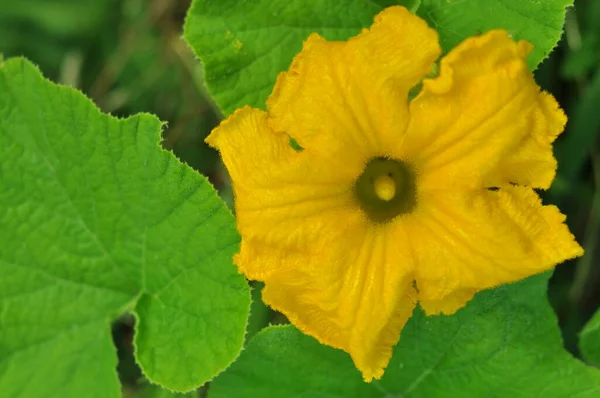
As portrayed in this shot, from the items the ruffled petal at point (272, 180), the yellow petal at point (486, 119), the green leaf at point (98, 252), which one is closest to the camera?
the yellow petal at point (486, 119)

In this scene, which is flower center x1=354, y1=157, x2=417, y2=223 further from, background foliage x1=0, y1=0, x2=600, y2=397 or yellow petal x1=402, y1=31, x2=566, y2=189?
background foliage x1=0, y1=0, x2=600, y2=397

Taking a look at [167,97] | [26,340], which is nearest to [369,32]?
[26,340]

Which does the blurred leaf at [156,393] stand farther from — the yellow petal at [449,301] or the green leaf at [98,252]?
the yellow petal at [449,301]

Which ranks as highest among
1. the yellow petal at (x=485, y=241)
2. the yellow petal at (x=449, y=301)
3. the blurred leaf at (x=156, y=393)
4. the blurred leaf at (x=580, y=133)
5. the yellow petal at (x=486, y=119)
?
the yellow petal at (x=486, y=119)

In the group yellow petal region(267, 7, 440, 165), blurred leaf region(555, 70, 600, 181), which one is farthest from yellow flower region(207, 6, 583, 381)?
blurred leaf region(555, 70, 600, 181)

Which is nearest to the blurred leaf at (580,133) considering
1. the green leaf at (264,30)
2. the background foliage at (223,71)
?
the background foliage at (223,71)

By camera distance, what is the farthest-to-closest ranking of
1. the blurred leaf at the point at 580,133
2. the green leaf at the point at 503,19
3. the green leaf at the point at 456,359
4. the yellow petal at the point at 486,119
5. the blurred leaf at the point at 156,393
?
1. the blurred leaf at the point at 580,133
2. the blurred leaf at the point at 156,393
3. the green leaf at the point at 456,359
4. the green leaf at the point at 503,19
5. the yellow petal at the point at 486,119

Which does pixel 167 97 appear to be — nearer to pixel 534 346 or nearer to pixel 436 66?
pixel 436 66

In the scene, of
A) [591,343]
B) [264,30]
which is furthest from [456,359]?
[264,30]
